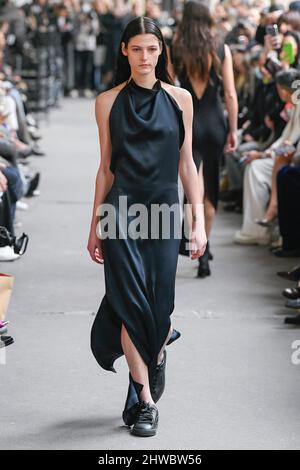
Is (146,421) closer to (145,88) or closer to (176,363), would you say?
(176,363)

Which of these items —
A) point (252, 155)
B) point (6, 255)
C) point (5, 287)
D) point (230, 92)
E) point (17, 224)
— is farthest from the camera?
point (17, 224)

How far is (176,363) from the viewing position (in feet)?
20.9

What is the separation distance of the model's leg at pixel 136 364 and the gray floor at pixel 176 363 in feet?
0.68

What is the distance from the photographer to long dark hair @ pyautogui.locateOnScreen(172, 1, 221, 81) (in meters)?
8.35

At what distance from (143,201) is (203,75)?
340 cm

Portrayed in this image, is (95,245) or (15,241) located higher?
(95,245)

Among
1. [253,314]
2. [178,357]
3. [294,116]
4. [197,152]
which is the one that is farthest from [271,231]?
[178,357]

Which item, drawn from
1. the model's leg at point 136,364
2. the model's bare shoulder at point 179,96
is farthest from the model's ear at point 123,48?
the model's leg at point 136,364

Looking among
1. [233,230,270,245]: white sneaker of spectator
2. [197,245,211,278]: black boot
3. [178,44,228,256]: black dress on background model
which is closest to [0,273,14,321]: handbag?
[178,44,228,256]: black dress on background model

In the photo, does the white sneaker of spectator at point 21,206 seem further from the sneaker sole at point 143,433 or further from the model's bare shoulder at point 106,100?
the sneaker sole at point 143,433

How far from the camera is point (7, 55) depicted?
1903 centimetres

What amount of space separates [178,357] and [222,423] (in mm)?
1201

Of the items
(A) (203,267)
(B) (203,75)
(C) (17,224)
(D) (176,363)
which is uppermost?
(B) (203,75)

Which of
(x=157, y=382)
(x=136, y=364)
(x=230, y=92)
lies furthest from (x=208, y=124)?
(x=136, y=364)
